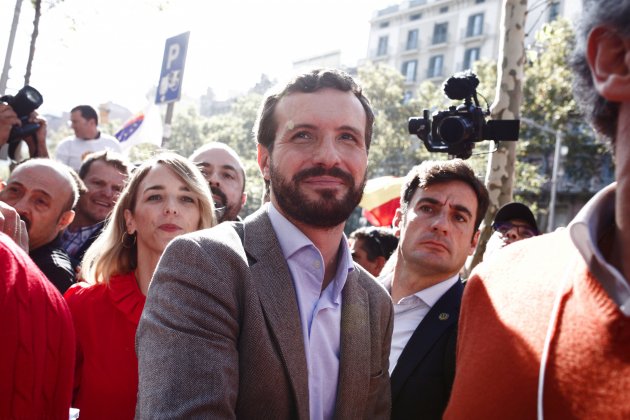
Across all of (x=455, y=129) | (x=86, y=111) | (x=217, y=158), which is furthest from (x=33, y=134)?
(x=455, y=129)

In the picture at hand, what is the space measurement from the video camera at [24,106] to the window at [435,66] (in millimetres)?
44904

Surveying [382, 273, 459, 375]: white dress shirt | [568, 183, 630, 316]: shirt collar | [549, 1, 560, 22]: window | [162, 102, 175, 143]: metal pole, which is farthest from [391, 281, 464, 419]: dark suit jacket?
[549, 1, 560, 22]: window

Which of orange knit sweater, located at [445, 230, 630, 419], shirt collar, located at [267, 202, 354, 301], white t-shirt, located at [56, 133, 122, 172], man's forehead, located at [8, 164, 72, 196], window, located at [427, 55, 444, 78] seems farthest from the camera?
window, located at [427, 55, 444, 78]

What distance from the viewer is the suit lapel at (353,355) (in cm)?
194

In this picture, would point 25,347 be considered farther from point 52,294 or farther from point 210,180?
point 210,180

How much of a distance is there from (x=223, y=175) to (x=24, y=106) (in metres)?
1.66

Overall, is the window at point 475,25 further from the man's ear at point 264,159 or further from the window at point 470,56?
the man's ear at point 264,159

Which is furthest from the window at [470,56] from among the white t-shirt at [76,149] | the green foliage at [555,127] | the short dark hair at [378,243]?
the short dark hair at [378,243]

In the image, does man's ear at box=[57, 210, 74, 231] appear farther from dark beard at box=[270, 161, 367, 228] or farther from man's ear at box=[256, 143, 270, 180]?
dark beard at box=[270, 161, 367, 228]

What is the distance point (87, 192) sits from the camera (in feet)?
15.2

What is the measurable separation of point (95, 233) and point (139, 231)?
1.54 m

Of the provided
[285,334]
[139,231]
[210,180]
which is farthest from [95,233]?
[285,334]

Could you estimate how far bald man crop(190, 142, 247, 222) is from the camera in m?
4.70

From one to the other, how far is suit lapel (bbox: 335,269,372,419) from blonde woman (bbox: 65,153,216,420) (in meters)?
1.03
